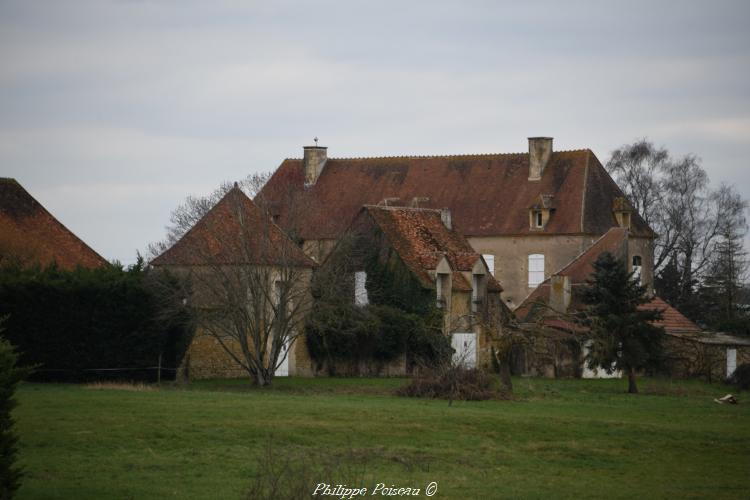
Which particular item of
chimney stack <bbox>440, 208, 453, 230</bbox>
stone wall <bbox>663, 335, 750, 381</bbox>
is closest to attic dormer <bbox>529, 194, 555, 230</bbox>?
chimney stack <bbox>440, 208, 453, 230</bbox>

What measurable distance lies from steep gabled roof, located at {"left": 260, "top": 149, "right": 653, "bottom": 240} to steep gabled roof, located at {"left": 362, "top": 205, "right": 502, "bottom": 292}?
10.1 metres

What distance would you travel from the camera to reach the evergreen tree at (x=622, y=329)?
35.6 metres

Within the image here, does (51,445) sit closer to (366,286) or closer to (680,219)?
(366,286)

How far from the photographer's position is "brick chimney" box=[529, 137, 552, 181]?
59.5m

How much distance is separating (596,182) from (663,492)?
135 feet

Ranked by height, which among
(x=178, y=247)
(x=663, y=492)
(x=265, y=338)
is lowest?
(x=663, y=492)

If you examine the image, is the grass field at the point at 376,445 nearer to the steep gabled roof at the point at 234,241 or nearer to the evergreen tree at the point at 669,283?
the steep gabled roof at the point at 234,241

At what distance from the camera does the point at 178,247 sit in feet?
125

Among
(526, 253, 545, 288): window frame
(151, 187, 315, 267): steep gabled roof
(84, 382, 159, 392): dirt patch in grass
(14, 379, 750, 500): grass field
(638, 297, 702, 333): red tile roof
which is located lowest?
(14, 379, 750, 500): grass field

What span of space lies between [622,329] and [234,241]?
37.0 feet

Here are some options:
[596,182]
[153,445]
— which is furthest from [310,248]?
[153,445]

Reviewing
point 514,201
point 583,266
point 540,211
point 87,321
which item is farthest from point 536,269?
point 87,321

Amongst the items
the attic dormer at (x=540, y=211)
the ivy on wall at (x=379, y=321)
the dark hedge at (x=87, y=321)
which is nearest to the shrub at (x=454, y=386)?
the dark hedge at (x=87, y=321)

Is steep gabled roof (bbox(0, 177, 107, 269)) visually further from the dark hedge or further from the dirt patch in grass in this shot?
the dirt patch in grass
